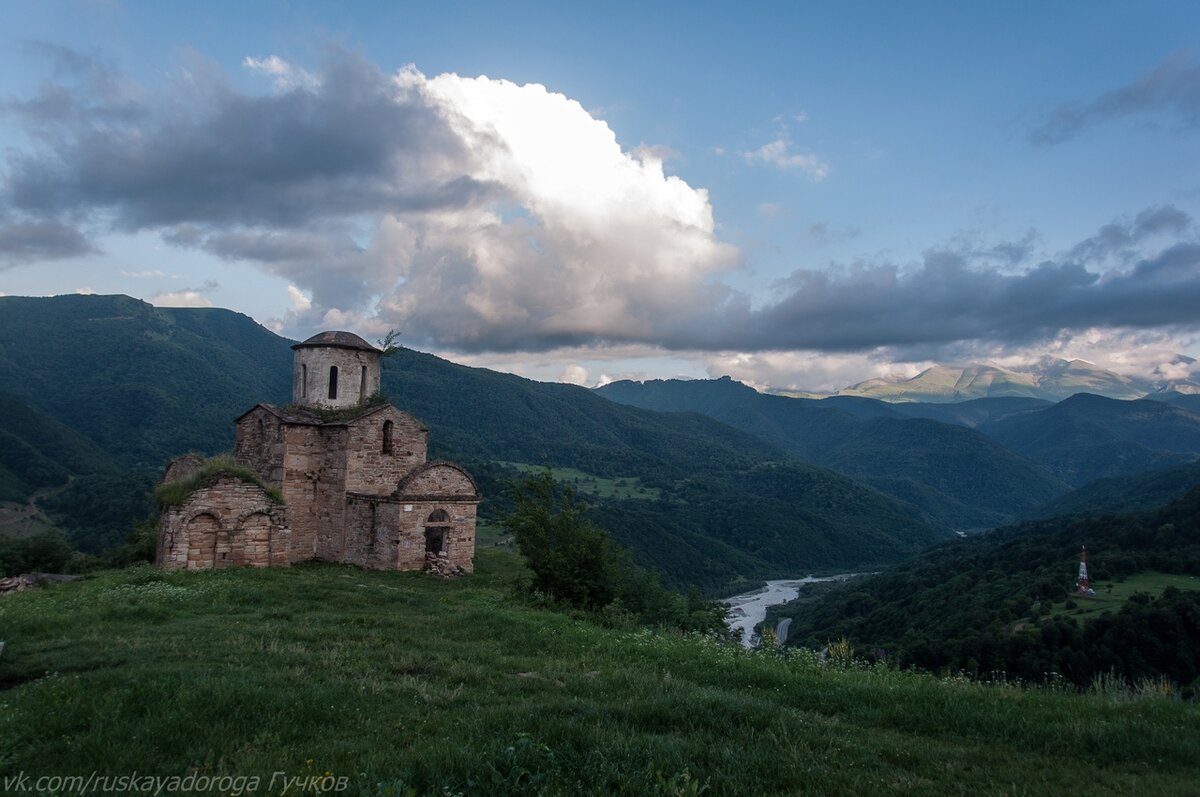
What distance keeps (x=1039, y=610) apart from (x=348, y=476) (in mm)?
58014

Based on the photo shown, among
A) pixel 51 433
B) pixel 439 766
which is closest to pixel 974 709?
pixel 439 766

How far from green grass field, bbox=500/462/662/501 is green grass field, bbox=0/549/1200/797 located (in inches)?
5547

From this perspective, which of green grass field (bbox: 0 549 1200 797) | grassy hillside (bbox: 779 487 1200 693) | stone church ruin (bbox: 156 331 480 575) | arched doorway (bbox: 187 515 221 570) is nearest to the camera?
green grass field (bbox: 0 549 1200 797)

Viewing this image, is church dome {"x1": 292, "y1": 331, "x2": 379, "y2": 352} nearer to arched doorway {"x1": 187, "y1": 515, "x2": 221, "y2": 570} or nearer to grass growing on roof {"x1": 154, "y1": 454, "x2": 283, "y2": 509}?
grass growing on roof {"x1": 154, "y1": 454, "x2": 283, "y2": 509}

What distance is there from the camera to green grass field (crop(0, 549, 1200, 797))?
525 centimetres

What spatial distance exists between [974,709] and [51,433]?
139 m

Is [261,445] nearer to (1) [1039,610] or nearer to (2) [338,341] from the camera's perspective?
(2) [338,341]

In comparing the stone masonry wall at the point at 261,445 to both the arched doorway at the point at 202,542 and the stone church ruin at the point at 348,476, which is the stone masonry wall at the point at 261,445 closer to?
the stone church ruin at the point at 348,476

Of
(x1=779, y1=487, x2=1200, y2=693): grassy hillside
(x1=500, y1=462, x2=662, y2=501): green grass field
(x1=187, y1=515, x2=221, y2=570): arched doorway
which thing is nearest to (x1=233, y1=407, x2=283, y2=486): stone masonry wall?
(x1=187, y1=515, x2=221, y2=570): arched doorway

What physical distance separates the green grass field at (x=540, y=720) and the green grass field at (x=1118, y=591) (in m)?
57.2

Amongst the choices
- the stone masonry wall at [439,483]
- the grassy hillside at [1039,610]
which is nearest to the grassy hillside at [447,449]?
the grassy hillside at [1039,610]

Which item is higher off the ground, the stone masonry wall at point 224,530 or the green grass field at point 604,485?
the stone masonry wall at point 224,530

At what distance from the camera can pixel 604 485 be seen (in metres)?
173

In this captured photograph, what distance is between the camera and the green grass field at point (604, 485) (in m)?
161
